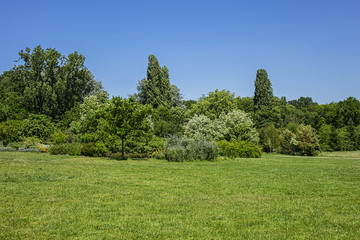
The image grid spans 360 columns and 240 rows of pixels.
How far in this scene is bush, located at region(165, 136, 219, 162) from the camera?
79.6 feet

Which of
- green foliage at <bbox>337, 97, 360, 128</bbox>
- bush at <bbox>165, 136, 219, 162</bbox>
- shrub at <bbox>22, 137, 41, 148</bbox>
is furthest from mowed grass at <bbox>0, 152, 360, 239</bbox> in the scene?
green foliage at <bbox>337, 97, 360, 128</bbox>

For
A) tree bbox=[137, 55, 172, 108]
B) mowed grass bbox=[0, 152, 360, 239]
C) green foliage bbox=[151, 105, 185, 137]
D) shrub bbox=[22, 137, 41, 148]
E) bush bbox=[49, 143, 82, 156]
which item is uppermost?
tree bbox=[137, 55, 172, 108]

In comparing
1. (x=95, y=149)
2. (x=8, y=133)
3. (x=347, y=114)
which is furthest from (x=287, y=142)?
(x=8, y=133)

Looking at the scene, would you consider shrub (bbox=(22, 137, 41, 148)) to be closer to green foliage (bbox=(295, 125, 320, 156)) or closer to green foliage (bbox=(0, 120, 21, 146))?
green foliage (bbox=(0, 120, 21, 146))

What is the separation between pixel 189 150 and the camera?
24.9 meters

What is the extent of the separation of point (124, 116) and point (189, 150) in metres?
6.41

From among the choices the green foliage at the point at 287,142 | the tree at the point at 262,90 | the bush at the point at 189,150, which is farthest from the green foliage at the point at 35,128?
the tree at the point at 262,90

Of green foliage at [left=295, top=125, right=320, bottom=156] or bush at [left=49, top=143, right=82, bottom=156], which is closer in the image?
bush at [left=49, top=143, right=82, bottom=156]

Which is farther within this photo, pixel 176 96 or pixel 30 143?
pixel 176 96

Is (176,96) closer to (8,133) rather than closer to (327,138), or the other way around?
(327,138)

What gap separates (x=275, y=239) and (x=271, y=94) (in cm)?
6830

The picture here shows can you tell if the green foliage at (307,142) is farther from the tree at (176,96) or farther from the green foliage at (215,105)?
the tree at (176,96)

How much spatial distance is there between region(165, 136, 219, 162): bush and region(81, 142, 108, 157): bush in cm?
659

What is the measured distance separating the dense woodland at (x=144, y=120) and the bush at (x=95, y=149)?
94mm
